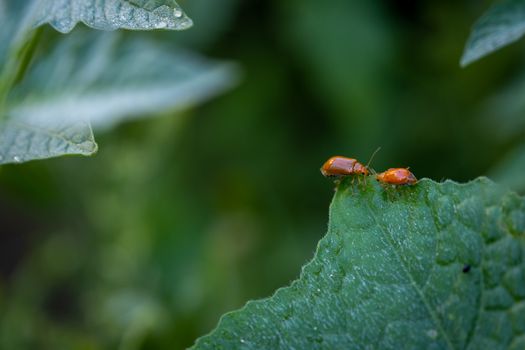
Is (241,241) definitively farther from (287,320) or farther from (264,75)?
(287,320)

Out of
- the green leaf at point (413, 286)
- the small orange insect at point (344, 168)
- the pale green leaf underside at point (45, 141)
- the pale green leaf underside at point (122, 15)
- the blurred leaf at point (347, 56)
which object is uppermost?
the blurred leaf at point (347, 56)

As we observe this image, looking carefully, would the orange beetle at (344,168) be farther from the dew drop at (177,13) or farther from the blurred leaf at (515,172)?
the blurred leaf at (515,172)

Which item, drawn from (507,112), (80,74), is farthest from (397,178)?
(507,112)

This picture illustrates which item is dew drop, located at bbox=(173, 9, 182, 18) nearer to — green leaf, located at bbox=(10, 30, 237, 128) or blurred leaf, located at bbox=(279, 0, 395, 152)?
green leaf, located at bbox=(10, 30, 237, 128)

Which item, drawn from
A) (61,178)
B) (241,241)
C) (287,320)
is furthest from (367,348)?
(61,178)

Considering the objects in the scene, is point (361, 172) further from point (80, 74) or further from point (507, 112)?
point (507, 112)

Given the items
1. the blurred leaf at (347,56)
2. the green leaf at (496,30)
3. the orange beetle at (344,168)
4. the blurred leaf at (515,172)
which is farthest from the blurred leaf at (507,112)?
the orange beetle at (344,168)
